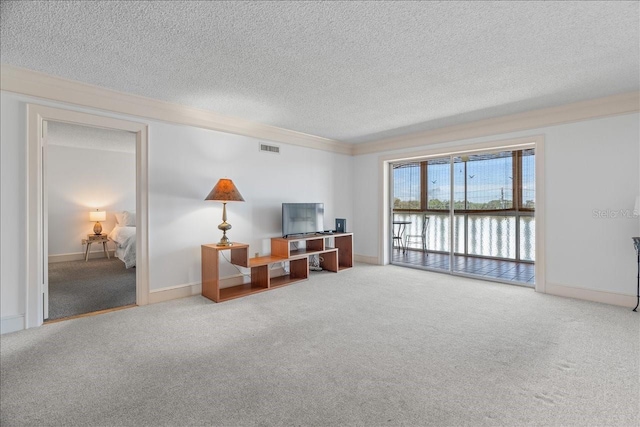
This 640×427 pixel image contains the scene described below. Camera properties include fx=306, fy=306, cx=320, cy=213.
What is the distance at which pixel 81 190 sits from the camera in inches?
255

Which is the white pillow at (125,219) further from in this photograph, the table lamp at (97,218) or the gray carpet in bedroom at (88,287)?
the gray carpet in bedroom at (88,287)

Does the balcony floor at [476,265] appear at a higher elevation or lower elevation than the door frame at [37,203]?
lower

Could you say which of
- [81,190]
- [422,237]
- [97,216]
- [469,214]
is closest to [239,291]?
[422,237]

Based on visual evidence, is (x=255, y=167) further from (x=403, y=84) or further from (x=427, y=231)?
(x=427, y=231)

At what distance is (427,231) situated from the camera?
5.68m

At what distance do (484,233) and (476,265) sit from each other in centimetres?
56

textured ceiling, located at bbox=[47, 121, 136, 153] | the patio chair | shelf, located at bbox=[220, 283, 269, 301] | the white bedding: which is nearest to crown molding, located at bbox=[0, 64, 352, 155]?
textured ceiling, located at bbox=[47, 121, 136, 153]

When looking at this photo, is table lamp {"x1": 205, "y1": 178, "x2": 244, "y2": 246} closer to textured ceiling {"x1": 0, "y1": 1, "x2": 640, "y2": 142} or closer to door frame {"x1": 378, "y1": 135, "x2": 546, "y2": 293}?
textured ceiling {"x1": 0, "y1": 1, "x2": 640, "y2": 142}

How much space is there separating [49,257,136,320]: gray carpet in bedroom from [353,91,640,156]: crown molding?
4745mm

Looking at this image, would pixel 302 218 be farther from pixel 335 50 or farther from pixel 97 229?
pixel 97 229

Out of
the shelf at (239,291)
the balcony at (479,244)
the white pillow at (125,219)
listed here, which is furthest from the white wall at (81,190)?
the balcony at (479,244)

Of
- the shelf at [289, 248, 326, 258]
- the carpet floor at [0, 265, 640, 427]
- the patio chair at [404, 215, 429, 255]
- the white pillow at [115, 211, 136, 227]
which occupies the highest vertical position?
the white pillow at [115, 211, 136, 227]

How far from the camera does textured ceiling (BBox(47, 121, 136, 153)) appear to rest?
5055 millimetres

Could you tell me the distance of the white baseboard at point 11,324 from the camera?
2740 mm
